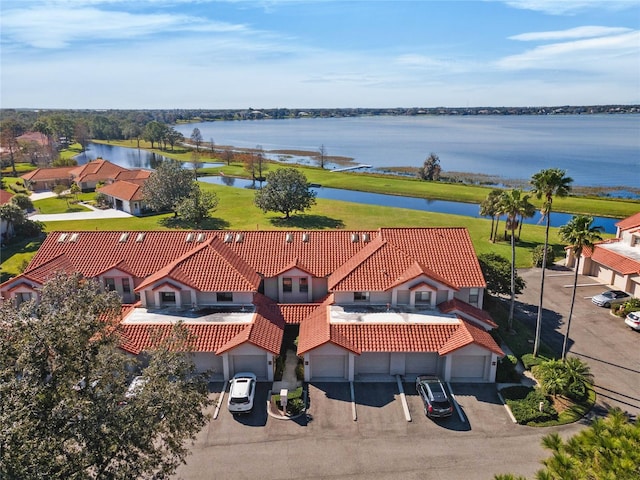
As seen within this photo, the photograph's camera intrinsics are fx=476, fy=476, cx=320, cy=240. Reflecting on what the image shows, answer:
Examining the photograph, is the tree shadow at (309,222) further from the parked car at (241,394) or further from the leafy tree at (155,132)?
the leafy tree at (155,132)

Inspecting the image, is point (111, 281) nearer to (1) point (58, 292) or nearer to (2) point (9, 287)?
(2) point (9, 287)

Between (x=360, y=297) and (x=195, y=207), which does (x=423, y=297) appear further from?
(x=195, y=207)

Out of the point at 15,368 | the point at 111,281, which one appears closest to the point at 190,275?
the point at 111,281

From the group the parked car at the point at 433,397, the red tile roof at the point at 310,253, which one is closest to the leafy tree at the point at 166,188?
the red tile roof at the point at 310,253

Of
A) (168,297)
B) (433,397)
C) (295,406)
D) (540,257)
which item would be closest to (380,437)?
(433,397)

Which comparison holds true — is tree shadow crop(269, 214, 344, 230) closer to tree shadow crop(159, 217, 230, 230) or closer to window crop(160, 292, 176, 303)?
tree shadow crop(159, 217, 230, 230)
